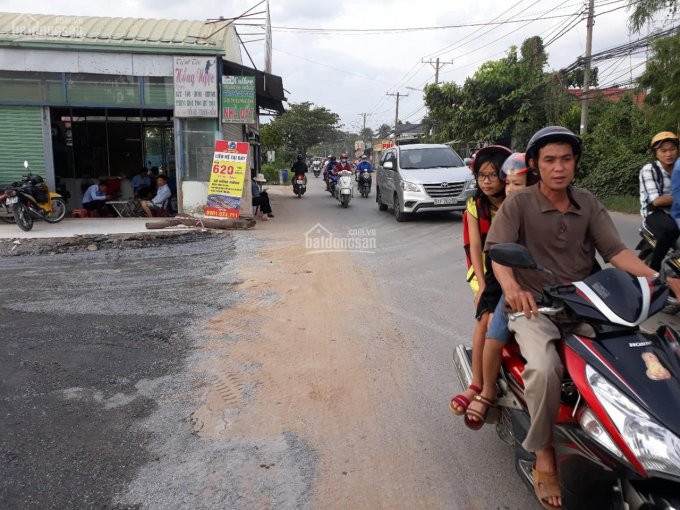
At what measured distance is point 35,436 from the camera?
3.27 metres

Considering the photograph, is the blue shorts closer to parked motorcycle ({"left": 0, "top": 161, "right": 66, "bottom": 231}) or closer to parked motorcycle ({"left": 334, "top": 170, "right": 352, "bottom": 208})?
parked motorcycle ({"left": 0, "top": 161, "right": 66, "bottom": 231})

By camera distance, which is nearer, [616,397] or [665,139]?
[616,397]

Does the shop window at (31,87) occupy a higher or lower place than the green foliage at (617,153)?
higher

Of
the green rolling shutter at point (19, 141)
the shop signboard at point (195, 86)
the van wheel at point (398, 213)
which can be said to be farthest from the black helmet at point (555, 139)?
the green rolling shutter at point (19, 141)

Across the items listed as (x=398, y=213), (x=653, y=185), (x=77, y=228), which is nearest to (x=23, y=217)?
(x=77, y=228)

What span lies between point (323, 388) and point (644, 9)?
12309 millimetres

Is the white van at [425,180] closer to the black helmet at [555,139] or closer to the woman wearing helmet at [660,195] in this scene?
the woman wearing helmet at [660,195]

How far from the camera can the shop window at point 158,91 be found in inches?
514

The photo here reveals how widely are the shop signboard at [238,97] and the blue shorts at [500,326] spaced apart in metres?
11.0

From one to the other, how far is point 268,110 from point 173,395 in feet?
56.6

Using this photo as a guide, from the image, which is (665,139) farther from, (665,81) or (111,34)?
(111,34)

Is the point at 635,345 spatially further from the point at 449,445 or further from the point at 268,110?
the point at 268,110

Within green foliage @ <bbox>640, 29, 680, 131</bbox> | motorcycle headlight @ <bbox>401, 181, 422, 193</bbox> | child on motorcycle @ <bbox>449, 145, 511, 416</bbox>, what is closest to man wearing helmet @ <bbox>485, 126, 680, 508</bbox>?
child on motorcycle @ <bbox>449, 145, 511, 416</bbox>

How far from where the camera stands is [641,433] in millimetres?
1900
